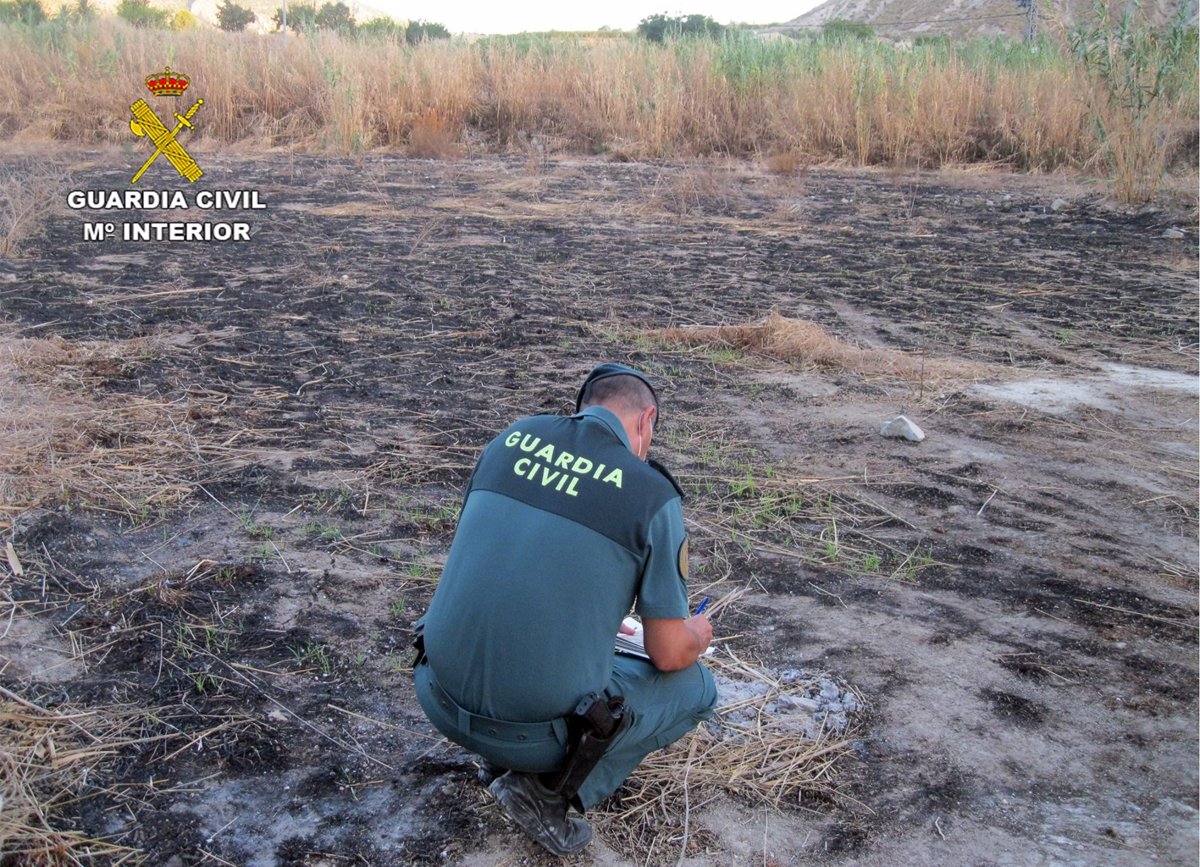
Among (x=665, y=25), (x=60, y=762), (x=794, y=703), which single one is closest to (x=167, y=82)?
(x=60, y=762)

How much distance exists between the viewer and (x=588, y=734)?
226 centimetres

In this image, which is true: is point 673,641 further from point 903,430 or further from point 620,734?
point 903,430

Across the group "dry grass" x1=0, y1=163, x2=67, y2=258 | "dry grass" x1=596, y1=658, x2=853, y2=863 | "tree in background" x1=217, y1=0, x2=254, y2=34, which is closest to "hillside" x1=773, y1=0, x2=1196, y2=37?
"tree in background" x1=217, y1=0, x2=254, y2=34

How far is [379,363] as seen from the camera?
19.3 feet

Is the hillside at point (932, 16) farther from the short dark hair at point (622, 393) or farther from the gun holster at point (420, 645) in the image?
the gun holster at point (420, 645)

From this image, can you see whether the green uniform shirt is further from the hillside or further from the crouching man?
the hillside

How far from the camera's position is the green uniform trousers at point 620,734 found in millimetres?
2268

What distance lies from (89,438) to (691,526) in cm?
267

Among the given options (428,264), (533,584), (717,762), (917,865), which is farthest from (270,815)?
(428,264)

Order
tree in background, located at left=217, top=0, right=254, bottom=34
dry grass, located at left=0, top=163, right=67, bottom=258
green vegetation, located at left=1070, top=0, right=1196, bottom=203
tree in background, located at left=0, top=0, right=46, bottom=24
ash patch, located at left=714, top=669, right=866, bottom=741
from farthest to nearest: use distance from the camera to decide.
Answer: tree in background, located at left=217, top=0, right=254, bottom=34
tree in background, located at left=0, top=0, right=46, bottom=24
green vegetation, located at left=1070, top=0, right=1196, bottom=203
dry grass, located at left=0, top=163, right=67, bottom=258
ash patch, located at left=714, top=669, right=866, bottom=741

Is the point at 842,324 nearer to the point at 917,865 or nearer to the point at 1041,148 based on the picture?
the point at 917,865

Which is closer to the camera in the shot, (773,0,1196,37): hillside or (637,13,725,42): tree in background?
(637,13,725,42): tree in background

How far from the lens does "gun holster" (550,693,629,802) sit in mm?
2240

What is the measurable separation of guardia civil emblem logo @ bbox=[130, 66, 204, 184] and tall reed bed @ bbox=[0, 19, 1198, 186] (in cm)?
23
